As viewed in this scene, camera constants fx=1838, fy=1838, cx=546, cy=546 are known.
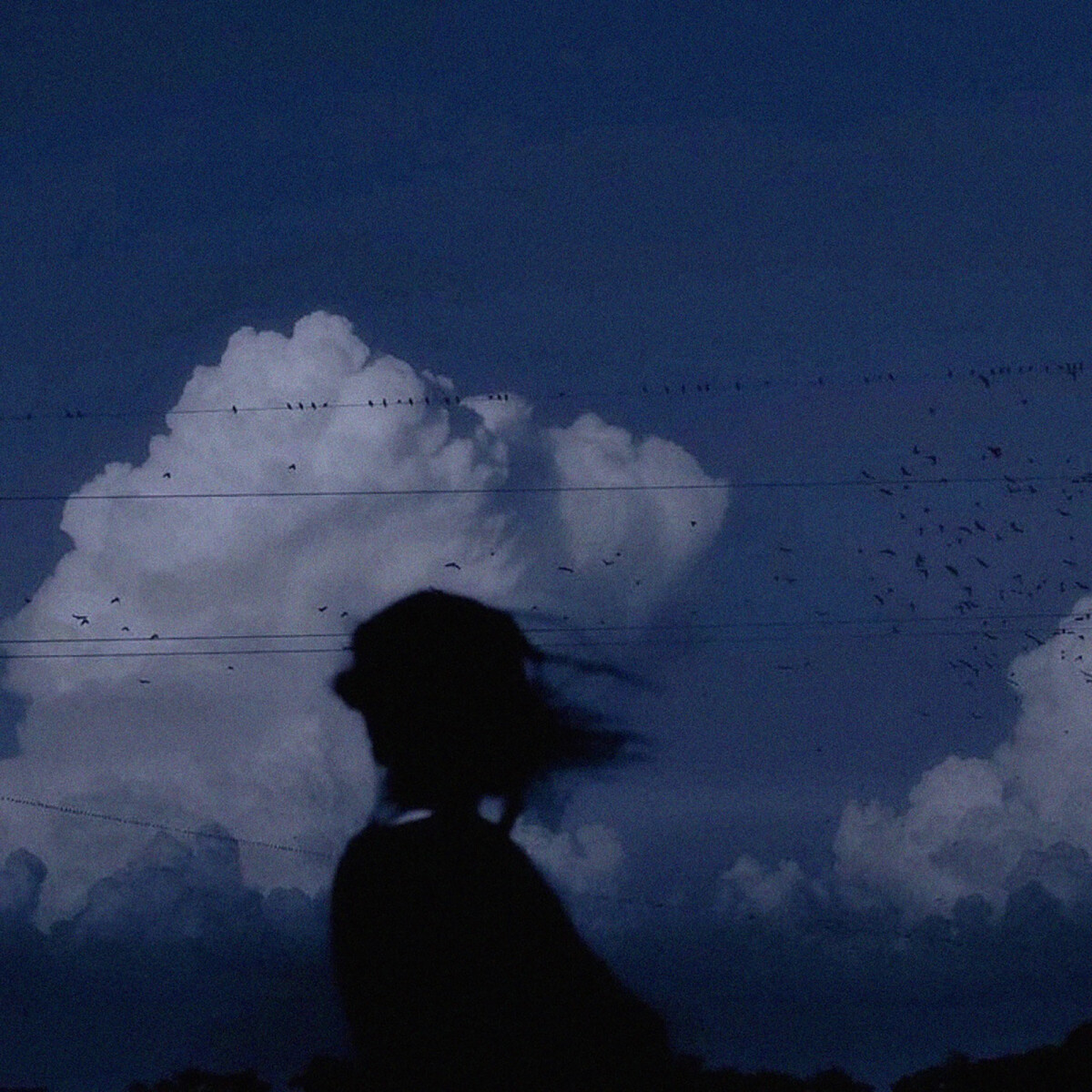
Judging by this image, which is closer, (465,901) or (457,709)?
(465,901)

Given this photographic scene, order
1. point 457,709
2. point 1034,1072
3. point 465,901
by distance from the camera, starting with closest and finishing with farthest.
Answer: point 465,901 < point 457,709 < point 1034,1072

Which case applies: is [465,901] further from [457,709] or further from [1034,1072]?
[1034,1072]

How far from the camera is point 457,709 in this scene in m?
4.38

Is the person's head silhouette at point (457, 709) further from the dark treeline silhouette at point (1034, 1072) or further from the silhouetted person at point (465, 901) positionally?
the dark treeline silhouette at point (1034, 1072)

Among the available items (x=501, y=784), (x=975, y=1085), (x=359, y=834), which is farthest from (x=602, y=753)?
(x=975, y=1085)

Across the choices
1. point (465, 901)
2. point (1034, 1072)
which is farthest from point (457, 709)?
point (1034, 1072)

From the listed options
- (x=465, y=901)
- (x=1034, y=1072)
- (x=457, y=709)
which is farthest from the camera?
(x=1034, y=1072)

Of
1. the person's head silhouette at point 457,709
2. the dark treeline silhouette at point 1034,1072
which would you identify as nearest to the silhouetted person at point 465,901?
the person's head silhouette at point 457,709

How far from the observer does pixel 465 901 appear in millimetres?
3988

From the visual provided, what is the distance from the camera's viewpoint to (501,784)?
4293 mm

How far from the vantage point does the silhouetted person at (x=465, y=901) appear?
12.7ft

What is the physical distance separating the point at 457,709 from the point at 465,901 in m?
0.55

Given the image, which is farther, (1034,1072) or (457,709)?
(1034,1072)

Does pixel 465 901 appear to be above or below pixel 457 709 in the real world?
below
